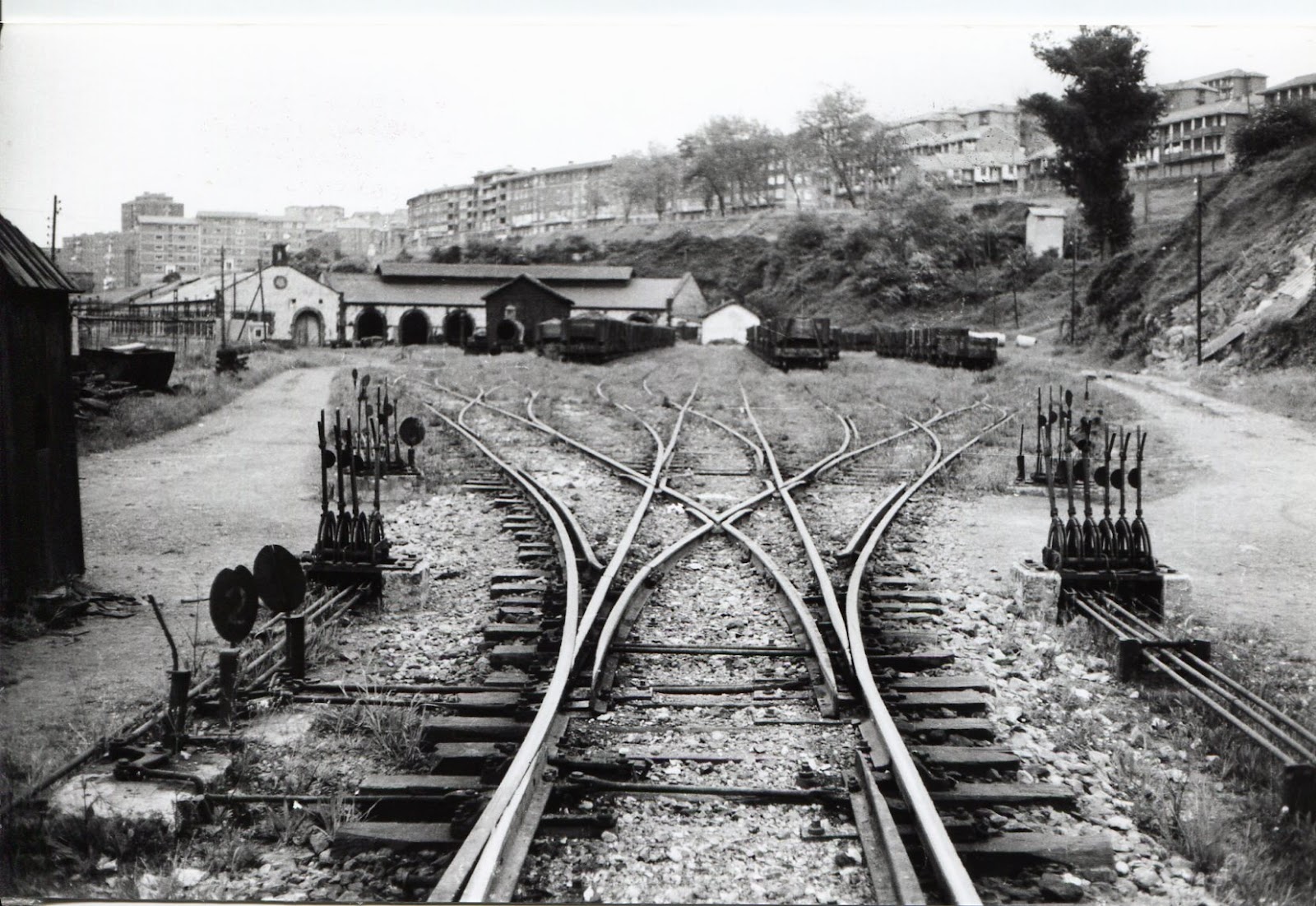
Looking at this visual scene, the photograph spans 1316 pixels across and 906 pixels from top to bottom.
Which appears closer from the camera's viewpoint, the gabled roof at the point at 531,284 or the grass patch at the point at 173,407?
the grass patch at the point at 173,407

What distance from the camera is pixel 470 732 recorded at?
4.19 metres

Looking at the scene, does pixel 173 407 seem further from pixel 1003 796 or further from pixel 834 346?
pixel 834 346

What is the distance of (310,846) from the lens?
11.7ft

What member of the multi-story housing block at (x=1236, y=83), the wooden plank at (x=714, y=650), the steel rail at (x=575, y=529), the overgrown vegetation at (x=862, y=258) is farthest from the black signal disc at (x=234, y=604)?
the overgrown vegetation at (x=862, y=258)

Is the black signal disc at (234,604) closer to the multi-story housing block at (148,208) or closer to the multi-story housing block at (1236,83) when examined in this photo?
the multi-story housing block at (148,208)

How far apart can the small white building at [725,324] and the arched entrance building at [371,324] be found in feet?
67.8

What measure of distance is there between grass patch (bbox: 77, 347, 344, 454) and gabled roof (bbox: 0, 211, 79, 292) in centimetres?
154

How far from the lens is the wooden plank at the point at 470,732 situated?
4176mm

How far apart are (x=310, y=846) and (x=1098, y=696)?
372 cm

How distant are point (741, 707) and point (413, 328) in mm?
52921

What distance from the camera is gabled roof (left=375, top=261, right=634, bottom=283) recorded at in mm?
39969

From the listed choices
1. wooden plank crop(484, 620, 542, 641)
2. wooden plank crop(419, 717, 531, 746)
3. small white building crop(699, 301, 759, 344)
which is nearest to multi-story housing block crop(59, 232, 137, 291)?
wooden plank crop(484, 620, 542, 641)

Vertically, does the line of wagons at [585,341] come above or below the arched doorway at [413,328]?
below

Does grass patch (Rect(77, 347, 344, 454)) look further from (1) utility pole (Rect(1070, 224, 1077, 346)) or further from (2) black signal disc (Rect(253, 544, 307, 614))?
(1) utility pole (Rect(1070, 224, 1077, 346))
